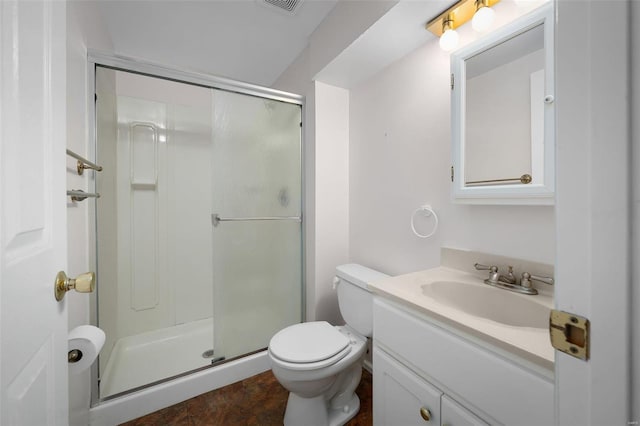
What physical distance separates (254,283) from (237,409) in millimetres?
728

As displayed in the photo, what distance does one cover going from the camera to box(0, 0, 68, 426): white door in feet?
1.19

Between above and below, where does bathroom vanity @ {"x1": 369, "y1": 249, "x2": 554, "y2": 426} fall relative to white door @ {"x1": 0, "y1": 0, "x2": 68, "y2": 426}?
below

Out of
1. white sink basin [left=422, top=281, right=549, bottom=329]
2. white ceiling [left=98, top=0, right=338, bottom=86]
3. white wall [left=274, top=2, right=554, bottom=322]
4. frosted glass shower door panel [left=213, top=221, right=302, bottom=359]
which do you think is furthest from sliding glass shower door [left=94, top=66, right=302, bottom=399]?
white sink basin [left=422, top=281, right=549, bottom=329]

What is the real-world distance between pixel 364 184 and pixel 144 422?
1.90m

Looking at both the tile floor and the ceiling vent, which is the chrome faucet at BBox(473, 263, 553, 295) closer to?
the tile floor

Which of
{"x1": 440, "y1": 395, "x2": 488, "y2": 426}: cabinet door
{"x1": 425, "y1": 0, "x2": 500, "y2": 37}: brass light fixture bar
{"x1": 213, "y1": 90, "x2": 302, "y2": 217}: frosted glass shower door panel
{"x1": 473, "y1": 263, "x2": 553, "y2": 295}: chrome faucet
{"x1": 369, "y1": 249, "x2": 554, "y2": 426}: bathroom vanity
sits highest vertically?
{"x1": 425, "y1": 0, "x2": 500, "y2": 37}: brass light fixture bar

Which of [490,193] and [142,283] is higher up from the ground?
[490,193]

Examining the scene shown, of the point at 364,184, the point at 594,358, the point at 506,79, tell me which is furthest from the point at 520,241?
the point at 364,184

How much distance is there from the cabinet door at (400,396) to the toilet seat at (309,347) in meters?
0.24

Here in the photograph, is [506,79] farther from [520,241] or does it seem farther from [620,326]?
[620,326]

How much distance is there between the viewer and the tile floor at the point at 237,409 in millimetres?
1338

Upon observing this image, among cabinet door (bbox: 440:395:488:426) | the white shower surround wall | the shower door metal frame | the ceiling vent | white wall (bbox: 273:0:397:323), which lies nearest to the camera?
cabinet door (bbox: 440:395:488:426)

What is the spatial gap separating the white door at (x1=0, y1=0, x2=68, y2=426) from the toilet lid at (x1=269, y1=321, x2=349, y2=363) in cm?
80

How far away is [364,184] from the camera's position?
1796 millimetres
